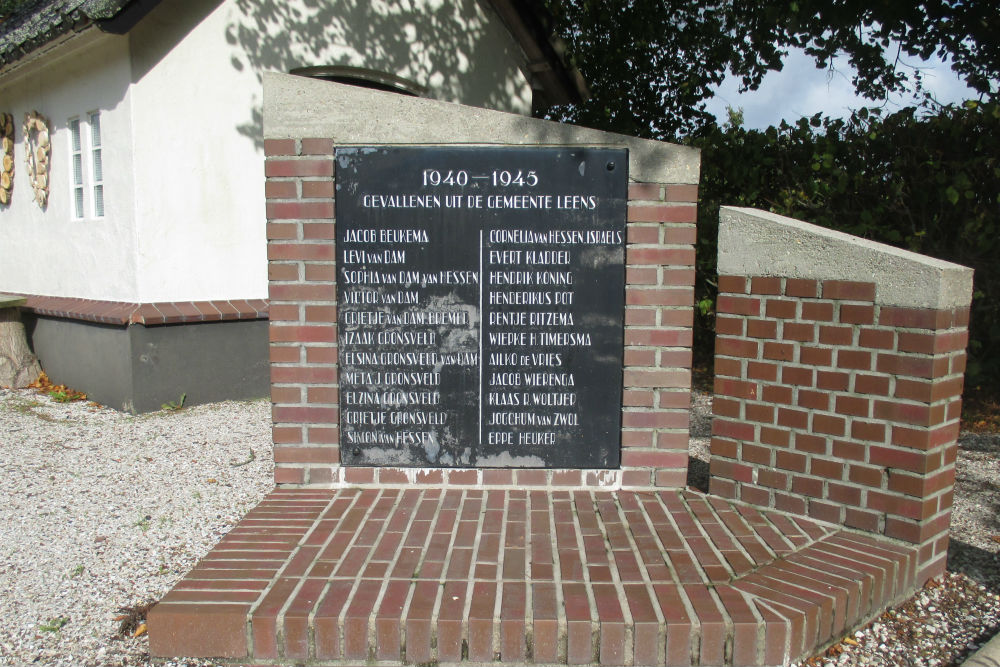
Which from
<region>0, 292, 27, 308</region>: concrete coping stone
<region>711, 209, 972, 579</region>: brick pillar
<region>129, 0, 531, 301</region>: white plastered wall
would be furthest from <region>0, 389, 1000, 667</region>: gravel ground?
<region>0, 292, 27, 308</region>: concrete coping stone

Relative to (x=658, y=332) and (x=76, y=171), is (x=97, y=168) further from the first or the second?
(x=658, y=332)

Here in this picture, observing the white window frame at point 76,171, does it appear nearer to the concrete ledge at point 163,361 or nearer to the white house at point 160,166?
the white house at point 160,166

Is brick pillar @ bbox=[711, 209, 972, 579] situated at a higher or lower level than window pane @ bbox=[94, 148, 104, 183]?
lower

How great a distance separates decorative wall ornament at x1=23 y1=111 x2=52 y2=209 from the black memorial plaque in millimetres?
5834

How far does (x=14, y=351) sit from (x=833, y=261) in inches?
313

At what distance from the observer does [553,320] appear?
3438mm

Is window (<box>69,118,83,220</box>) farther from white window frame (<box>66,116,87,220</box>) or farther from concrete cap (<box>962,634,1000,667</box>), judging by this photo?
concrete cap (<box>962,634,1000,667</box>)

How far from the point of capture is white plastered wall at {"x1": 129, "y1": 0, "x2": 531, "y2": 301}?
6.40m

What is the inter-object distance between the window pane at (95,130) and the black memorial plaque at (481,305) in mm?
4792

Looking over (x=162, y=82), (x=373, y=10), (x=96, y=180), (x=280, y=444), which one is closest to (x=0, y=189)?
(x=96, y=180)

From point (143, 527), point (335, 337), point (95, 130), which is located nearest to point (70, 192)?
point (95, 130)

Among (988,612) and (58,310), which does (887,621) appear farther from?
(58,310)

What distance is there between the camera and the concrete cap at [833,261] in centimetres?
280

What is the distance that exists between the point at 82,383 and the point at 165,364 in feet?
4.40
